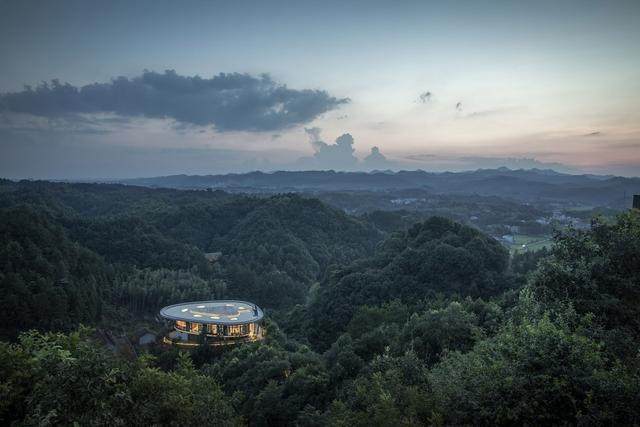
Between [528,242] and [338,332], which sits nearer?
[338,332]

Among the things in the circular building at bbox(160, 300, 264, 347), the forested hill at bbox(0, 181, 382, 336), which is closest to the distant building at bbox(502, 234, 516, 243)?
the forested hill at bbox(0, 181, 382, 336)

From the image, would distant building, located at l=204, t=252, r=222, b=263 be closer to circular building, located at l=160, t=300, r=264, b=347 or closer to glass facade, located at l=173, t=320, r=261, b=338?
circular building, located at l=160, t=300, r=264, b=347

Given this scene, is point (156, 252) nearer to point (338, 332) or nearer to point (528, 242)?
point (338, 332)

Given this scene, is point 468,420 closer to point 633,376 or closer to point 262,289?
point 633,376

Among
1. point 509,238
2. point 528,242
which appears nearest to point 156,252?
point 509,238


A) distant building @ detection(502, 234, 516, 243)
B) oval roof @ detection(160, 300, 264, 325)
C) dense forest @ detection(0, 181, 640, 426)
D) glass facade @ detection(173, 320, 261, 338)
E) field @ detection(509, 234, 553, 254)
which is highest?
dense forest @ detection(0, 181, 640, 426)

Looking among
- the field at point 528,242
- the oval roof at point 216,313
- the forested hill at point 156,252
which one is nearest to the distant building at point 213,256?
the forested hill at point 156,252

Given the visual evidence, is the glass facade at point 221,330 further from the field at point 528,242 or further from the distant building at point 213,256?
the field at point 528,242
